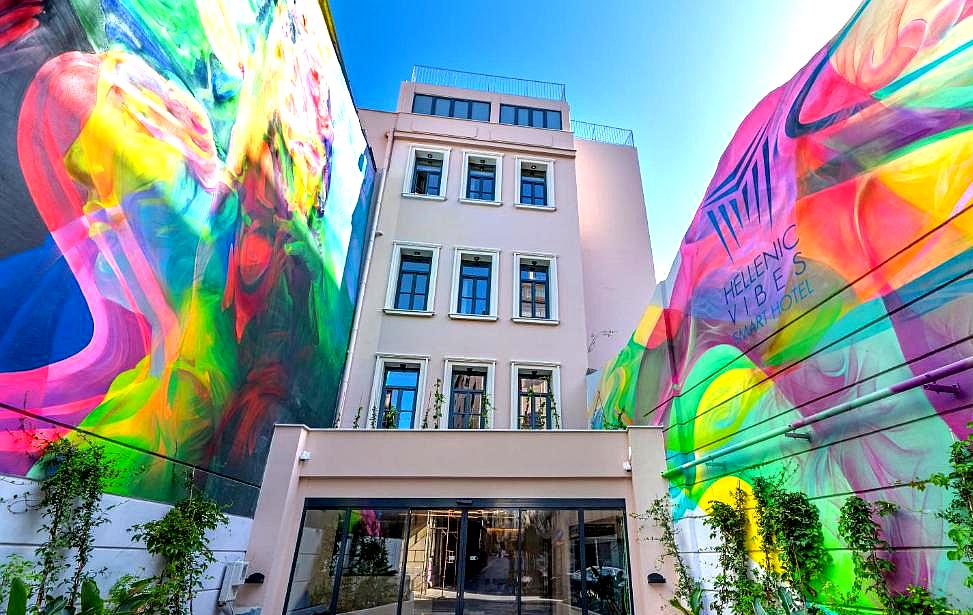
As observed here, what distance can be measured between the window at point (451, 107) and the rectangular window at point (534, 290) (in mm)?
6019

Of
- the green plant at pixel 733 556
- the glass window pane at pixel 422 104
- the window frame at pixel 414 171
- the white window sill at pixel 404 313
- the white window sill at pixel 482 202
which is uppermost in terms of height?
the glass window pane at pixel 422 104

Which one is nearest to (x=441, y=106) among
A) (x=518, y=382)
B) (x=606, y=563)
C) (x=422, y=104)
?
(x=422, y=104)

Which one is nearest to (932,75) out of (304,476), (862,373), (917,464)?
(862,373)

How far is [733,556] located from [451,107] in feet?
50.0

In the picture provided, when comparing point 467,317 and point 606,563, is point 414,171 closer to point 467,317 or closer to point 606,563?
point 467,317

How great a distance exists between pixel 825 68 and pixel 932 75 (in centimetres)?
155

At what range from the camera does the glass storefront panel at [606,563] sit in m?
7.79

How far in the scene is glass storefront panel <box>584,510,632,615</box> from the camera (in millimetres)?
7785

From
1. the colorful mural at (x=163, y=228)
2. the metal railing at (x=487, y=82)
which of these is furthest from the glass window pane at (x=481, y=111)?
the colorful mural at (x=163, y=228)

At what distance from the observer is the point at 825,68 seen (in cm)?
580

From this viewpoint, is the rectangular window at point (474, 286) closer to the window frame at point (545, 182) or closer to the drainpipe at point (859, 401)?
the window frame at point (545, 182)

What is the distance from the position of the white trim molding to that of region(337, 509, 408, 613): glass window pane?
2.97m

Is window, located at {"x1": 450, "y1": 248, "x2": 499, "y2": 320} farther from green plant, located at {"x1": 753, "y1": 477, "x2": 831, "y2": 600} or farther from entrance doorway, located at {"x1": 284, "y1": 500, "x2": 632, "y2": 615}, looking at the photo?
green plant, located at {"x1": 753, "y1": 477, "x2": 831, "y2": 600}

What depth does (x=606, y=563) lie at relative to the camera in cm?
800
